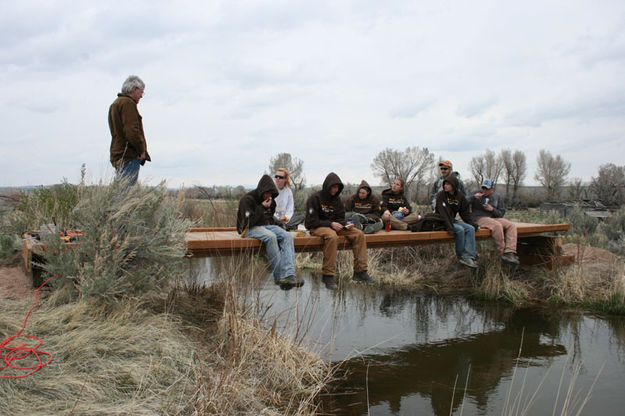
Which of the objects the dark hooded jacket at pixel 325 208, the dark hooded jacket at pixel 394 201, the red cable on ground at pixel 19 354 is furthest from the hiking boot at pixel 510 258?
the red cable on ground at pixel 19 354

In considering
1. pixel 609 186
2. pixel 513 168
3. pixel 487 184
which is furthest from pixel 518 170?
pixel 487 184

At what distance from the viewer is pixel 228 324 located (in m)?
4.34

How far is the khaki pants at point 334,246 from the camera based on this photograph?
554 centimetres

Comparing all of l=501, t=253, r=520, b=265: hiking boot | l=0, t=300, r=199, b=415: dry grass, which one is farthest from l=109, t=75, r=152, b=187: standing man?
l=501, t=253, r=520, b=265: hiking boot

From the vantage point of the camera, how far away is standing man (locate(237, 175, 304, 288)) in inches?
199

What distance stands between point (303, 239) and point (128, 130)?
7.24 feet

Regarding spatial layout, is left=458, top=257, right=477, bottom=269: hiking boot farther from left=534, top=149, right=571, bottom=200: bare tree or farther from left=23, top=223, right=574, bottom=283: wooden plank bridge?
left=534, top=149, right=571, bottom=200: bare tree

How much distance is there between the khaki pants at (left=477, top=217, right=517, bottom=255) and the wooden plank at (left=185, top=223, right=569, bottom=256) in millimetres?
116

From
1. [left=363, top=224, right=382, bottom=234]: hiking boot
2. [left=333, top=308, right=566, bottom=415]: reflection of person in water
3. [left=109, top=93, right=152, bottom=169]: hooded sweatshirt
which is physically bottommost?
[left=333, top=308, right=566, bottom=415]: reflection of person in water

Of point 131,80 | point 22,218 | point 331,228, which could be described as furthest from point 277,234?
point 22,218

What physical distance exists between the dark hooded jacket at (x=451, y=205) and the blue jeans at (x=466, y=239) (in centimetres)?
12

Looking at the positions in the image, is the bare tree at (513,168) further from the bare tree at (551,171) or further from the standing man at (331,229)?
the standing man at (331,229)

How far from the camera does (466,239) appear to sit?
7.00 m

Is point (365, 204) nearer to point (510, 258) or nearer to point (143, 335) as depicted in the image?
point (510, 258)
